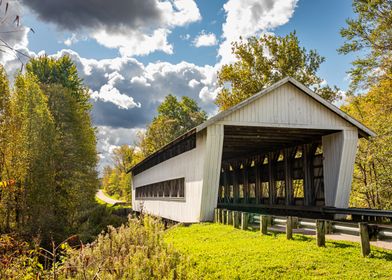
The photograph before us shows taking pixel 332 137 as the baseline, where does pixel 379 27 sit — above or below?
above

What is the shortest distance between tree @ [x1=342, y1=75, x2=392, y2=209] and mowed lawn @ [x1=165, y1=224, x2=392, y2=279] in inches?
400

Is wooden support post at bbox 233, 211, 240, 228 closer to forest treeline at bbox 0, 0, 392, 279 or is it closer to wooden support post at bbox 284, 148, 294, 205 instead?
forest treeline at bbox 0, 0, 392, 279

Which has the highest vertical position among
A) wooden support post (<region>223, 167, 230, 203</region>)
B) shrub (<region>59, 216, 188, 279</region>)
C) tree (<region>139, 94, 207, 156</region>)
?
tree (<region>139, 94, 207, 156</region>)

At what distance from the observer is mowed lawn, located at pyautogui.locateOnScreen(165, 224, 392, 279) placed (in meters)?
6.91

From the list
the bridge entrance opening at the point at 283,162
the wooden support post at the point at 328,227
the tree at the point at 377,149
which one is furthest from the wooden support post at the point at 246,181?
the wooden support post at the point at 328,227

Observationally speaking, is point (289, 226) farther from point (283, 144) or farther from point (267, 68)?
point (267, 68)

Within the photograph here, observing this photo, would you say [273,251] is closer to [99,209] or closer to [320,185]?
[320,185]

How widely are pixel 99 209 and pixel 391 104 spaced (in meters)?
23.6

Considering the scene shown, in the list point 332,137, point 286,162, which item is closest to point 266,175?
point 286,162

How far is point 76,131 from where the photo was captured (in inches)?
1206

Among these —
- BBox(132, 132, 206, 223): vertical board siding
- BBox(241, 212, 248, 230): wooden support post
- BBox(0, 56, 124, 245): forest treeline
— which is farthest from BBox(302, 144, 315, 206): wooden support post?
BBox(0, 56, 124, 245): forest treeline

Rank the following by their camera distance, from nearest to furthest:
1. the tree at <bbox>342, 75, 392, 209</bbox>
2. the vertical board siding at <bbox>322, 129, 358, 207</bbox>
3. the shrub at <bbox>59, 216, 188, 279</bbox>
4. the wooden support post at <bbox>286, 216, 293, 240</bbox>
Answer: the shrub at <bbox>59, 216, 188, 279</bbox> → the wooden support post at <bbox>286, 216, 293, 240</bbox> → the vertical board siding at <bbox>322, 129, 358, 207</bbox> → the tree at <bbox>342, 75, 392, 209</bbox>

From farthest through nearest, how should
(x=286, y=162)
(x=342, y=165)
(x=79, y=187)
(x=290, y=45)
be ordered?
(x=290, y=45) < (x=79, y=187) < (x=286, y=162) < (x=342, y=165)

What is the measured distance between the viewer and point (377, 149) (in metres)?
19.0
